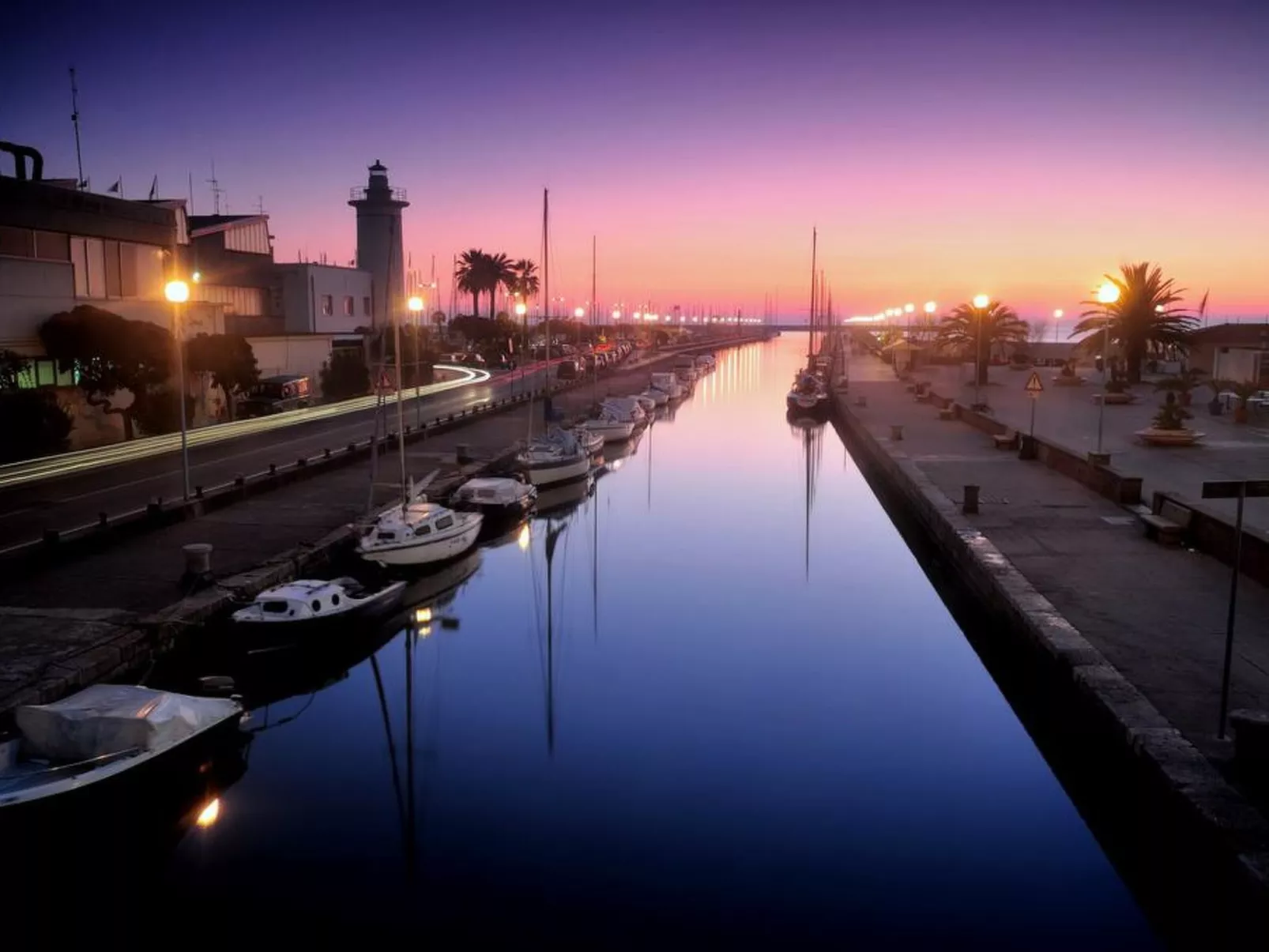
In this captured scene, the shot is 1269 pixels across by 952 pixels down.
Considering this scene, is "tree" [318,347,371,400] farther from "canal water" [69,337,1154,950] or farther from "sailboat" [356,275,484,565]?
"canal water" [69,337,1154,950]

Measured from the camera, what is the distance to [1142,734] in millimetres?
11688

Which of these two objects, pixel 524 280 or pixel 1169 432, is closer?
pixel 1169 432

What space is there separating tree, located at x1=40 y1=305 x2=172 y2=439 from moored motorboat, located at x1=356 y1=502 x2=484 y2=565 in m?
15.7

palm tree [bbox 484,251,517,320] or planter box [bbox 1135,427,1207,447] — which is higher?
palm tree [bbox 484,251,517,320]

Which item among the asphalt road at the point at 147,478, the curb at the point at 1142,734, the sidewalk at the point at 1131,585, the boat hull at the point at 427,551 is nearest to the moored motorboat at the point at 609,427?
the asphalt road at the point at 147,478

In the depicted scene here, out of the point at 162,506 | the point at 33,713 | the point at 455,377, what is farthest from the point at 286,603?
the point at 455,377

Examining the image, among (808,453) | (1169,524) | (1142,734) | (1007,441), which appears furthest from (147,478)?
(808,453)

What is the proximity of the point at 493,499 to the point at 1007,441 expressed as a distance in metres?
17.5

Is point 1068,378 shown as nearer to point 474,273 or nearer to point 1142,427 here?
point 1142,427

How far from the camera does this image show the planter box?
33719mm

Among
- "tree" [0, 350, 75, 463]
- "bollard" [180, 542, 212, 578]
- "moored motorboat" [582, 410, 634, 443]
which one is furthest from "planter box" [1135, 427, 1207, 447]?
"tree" [0, 350, 75, 463]

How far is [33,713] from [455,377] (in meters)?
62.7

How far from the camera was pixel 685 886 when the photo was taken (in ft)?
38.9

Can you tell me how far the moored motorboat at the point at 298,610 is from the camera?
1836 cm
